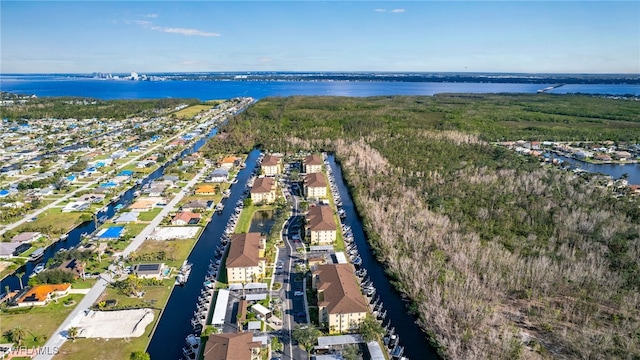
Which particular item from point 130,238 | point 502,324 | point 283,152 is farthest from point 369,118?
point 502,324

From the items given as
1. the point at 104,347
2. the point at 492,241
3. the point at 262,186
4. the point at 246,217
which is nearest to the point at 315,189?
the point at 262,186

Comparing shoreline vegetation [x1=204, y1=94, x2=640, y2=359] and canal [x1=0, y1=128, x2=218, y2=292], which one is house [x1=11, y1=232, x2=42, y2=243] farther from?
shoreline vegetation [x1=204, y1=94, x2=640, y2=359]

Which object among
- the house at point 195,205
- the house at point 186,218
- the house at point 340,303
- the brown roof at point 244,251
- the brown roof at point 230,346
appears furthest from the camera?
the house at point 195,205

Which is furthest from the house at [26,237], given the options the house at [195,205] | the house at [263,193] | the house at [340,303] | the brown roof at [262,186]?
the house at [340,303]

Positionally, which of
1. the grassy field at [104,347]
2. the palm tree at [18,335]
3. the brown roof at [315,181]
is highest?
the brown roof at [315,181]

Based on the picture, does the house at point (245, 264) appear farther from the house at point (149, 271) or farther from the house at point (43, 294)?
the house at point (43, 294)
